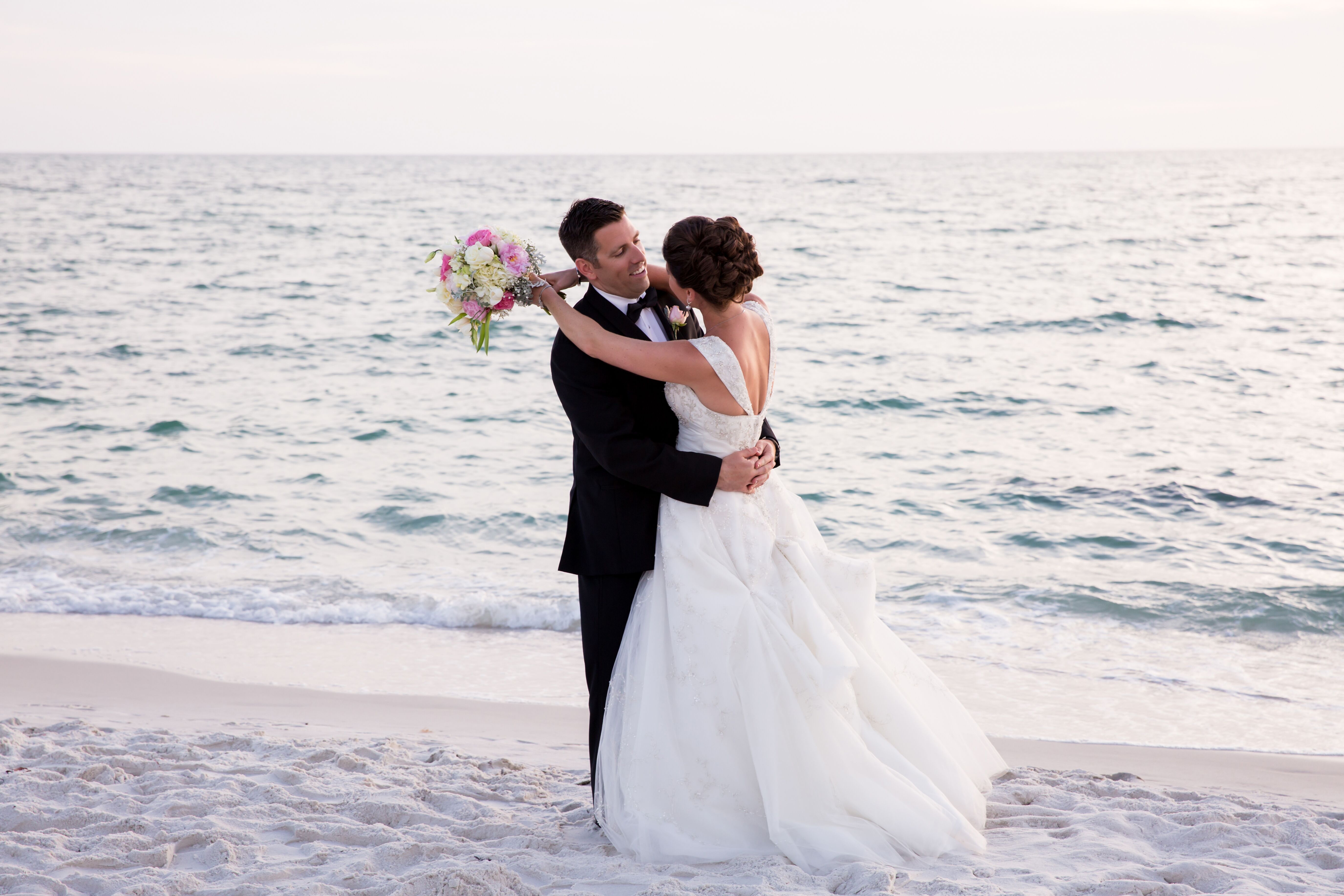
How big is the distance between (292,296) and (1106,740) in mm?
19002

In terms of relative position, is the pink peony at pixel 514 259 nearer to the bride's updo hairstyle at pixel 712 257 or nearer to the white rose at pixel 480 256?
the white rose at pixel 480 256

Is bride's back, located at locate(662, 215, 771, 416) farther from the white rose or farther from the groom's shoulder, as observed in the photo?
the white rose

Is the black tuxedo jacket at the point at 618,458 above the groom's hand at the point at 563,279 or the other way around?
the other way around

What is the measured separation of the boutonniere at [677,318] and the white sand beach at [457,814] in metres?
1.74

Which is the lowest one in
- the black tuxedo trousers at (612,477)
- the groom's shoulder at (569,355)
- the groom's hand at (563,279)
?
the black tuxedo trousers at (612,477)

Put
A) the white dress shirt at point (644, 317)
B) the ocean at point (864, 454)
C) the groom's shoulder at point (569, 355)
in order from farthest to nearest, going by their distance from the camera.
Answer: the ocean at point (864, 454) < the white dress shirt at point (644, 317) < the groom's shoulder at point (569, 355)

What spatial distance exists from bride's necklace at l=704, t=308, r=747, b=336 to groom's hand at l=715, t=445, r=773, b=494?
40 centimetres

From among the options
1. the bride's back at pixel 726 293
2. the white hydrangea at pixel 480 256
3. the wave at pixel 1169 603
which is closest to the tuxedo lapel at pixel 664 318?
the bride's back at pixel 726 293

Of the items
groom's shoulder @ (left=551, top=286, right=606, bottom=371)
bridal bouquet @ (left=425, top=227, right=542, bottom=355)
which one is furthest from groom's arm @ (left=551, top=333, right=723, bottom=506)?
bridal bouquet @ (left=425, top=227, right=542, bottom=355)

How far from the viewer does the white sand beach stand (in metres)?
2.97

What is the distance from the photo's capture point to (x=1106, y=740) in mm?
4840

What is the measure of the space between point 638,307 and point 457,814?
1.93m

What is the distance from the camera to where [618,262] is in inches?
128

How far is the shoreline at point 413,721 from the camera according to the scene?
4422 millimetres
